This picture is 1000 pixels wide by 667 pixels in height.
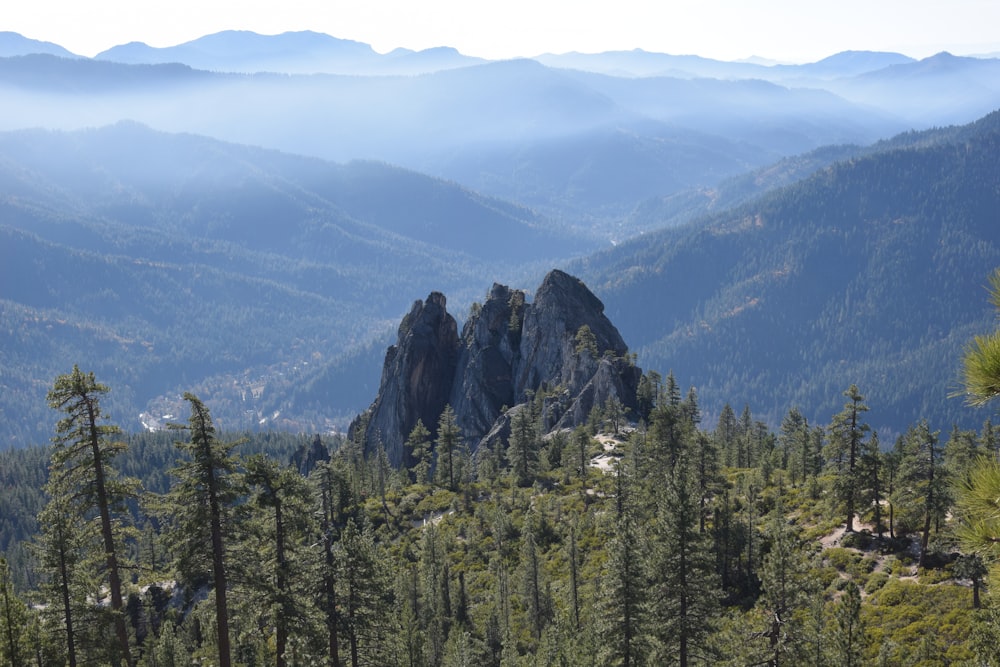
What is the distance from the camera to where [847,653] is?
36250 mm

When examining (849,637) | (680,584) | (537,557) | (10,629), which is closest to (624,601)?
(680,584)

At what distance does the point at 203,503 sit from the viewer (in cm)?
2816

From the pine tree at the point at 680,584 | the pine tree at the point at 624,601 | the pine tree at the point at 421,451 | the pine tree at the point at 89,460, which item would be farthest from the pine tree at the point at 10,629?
the pine tree at the point at 421,451

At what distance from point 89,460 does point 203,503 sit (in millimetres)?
6673

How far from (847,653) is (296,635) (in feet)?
86.9

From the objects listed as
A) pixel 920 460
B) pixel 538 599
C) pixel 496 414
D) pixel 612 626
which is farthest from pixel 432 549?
pixel 496 414

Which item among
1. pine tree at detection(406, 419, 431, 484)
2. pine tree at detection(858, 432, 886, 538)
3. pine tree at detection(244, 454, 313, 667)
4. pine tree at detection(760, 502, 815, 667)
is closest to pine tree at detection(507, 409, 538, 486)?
pine tree at detection(406, 419, 431, 484)

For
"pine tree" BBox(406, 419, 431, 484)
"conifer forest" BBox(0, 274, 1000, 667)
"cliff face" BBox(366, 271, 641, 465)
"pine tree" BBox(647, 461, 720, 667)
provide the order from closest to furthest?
1. "conifer forest" BBox(0, 274, 1000, 667)
2. "pine tree" BBox(647, 461, 720, 667)
3. "pine tree" BBox(406, 419, 431, 484)
4. "cliff face" BBox(366, 271, 641, 465)

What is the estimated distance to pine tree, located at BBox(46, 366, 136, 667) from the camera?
29.8 metres

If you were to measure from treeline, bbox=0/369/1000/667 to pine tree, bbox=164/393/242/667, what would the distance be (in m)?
0.09

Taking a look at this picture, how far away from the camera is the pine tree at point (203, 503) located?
2748 cm

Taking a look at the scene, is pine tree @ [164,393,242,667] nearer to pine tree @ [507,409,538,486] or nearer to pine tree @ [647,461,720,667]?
pine tree @ [647,461,720,667]

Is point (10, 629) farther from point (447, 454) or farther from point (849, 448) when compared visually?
point (447, 454)

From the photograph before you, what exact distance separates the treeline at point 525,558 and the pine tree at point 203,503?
0.30 ft
